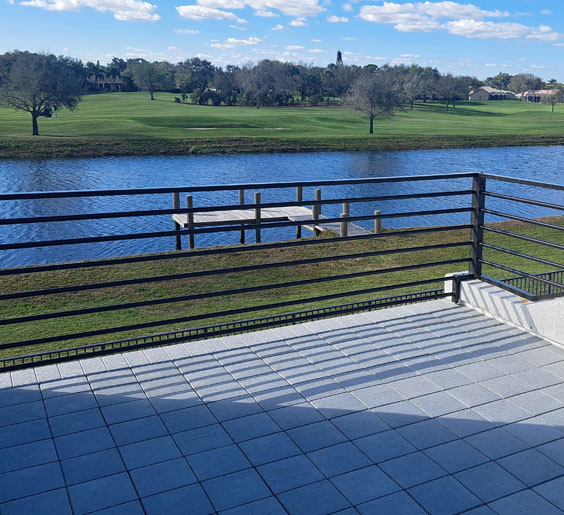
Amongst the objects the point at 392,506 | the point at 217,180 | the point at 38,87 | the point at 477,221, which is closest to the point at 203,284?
the point at 477,221

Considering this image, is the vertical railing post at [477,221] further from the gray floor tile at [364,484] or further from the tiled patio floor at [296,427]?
the gray floor tile at [364,484]

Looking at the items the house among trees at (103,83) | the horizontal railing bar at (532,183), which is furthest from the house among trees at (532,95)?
the horizontal railing bar at (532,183)

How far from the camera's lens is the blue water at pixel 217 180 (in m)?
18.9

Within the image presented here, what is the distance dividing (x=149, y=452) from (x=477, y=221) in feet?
10.4

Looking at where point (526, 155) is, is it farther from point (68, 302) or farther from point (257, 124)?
point (68, 302)

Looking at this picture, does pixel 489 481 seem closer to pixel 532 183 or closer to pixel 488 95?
pixel 532 183

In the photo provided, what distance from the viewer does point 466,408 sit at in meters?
3.38

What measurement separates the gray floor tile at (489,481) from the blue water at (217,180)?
14169mm

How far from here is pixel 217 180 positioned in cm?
3055

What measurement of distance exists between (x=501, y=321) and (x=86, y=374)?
3.07m

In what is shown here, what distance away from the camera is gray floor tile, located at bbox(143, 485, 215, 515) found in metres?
2.52

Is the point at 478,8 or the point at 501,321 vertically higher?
the point at 478,8

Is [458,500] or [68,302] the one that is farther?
[68,302]

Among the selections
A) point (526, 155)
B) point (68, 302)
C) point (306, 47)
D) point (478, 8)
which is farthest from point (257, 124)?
point (306, 47)
